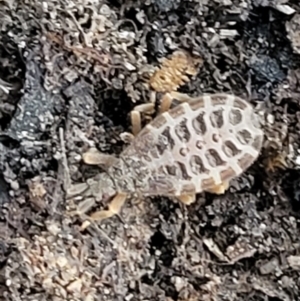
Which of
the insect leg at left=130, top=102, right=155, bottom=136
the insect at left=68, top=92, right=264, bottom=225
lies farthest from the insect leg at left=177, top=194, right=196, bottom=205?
the insect leg at left=130, top=102, right=155, bottom=136

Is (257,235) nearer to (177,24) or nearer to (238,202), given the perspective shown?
(238,202)

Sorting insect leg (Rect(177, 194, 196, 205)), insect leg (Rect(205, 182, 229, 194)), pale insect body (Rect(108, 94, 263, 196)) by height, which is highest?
pale insect body (Rect(108, 94, 263, 196))

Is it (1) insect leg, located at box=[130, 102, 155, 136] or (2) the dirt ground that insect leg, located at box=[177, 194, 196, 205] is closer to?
(2) the dirt ground

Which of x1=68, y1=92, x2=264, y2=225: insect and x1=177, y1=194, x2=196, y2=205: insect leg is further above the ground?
x1=68, y1=92, x2=264, y2=225: insect

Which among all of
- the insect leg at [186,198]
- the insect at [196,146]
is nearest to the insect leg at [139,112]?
the insect at [196,146]

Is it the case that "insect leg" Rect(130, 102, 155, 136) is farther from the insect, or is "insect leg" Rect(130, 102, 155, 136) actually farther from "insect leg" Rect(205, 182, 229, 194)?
"insect leg" Rect(205, 182, 229, 194)

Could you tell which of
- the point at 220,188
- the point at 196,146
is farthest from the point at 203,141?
the point at 220,188

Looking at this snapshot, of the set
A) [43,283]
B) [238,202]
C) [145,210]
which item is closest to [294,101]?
[238,202]
